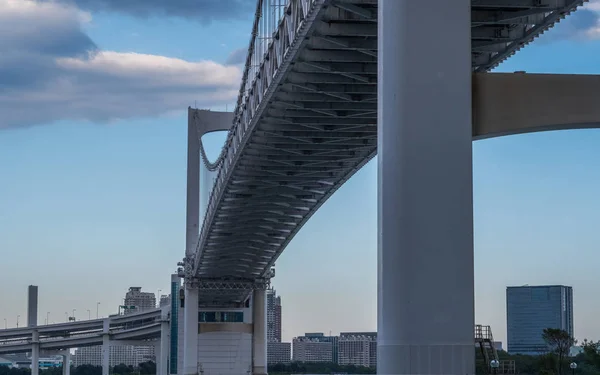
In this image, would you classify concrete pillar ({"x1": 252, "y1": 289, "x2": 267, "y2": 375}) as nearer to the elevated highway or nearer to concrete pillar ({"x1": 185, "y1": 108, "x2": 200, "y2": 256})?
concrete pillar ({"x1": 185, "y1": 108, "x2": 200, "y2": 256})

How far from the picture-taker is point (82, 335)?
495 feet

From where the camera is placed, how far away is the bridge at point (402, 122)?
9.20m

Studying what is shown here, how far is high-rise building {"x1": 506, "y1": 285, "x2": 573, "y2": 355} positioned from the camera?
78.2 meters

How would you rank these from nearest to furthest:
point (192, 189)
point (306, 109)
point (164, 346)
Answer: point (306, 109) < point (192, 189) < point (164, 346)

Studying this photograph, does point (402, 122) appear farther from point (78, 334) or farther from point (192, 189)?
point (78, 334)

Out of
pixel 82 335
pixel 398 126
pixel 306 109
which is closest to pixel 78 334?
pixel 82 335

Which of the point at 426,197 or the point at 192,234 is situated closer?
the point at 426,197

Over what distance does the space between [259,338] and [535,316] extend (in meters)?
20.0

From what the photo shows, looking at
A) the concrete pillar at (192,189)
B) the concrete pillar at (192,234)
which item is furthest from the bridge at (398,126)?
the concrete pillar at (192,234)

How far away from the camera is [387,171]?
9500mm

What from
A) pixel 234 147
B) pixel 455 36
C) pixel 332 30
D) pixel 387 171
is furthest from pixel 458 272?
pixel 234 147

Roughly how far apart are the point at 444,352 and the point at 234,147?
35684 millimetres

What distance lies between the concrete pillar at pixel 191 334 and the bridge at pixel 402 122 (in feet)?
76.7

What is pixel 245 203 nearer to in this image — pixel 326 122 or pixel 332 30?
pixel 326 122
